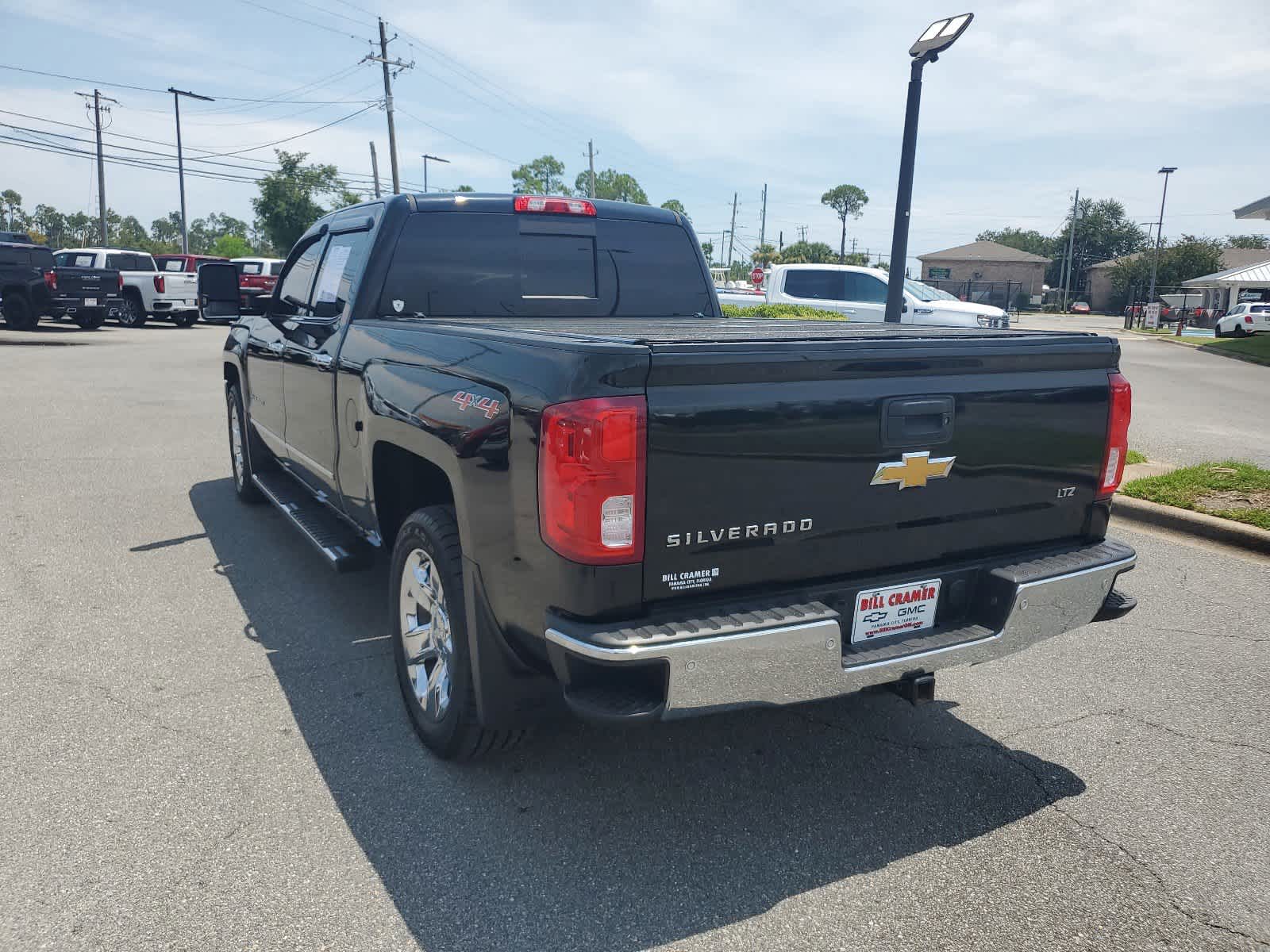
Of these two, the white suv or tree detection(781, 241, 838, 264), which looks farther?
tree detection(781, 241, 838, 264)

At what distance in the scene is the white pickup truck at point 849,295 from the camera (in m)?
17.7

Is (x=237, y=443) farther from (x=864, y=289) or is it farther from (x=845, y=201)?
(x=845, y=201)

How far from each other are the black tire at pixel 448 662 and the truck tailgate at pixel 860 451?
799 mm

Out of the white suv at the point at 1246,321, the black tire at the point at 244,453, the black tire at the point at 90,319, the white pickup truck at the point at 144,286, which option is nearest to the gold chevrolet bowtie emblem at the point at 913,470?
the black tire at the point at 244,453

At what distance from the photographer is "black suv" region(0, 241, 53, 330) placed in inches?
913

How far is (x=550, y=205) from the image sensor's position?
190 inches

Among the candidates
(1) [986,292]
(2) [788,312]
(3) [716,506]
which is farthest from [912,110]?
(1) [986,292]

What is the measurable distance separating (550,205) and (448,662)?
2.55 meters

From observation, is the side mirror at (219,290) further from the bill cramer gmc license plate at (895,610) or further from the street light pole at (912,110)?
the street light pole at (912,110)

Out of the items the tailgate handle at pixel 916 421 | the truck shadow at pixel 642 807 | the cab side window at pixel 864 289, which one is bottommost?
the truck shadow at pixel 642 807

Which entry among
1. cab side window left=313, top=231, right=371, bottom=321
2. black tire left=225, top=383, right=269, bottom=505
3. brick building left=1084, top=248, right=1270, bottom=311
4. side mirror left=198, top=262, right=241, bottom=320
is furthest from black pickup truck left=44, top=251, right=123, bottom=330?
brick building left=1084, top=248, right=1270, bottom=311

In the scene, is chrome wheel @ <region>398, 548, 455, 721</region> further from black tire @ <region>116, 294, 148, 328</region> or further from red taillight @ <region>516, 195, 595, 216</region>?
black tire @ <region>116, 294, 148, 328</region>

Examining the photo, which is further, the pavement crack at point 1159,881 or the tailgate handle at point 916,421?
the tailgate handle at point 916,421

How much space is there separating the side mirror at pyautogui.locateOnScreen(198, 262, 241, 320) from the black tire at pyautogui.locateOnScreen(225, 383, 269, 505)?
0.85 metres
